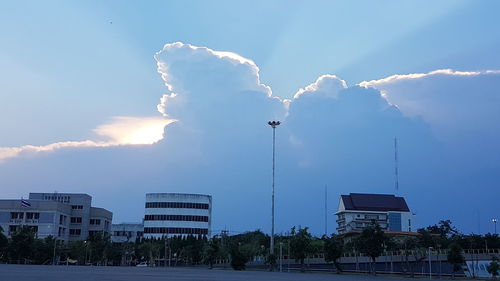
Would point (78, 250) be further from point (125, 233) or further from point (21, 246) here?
point (125, 233)

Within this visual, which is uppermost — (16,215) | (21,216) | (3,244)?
(16,215)

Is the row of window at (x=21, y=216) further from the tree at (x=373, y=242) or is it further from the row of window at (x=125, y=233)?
the tree at (x=373, y=242)

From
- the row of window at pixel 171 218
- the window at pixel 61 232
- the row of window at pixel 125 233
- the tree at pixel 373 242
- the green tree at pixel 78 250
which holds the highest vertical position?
the row of window at pixel 171 218

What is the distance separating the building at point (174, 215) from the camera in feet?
469

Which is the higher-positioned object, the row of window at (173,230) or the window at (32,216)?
the window at (32,216)

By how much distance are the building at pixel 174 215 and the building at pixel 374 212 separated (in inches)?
1528

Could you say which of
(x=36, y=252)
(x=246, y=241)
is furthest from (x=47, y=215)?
(x=246, y=241)

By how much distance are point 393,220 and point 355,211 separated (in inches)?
427

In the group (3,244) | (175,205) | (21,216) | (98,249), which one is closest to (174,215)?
(175,205)

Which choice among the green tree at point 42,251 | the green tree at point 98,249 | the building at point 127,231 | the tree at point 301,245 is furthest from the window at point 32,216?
the tree at point 301,245

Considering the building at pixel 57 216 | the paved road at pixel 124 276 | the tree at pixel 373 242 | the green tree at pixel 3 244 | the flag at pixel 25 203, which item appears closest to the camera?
the paved road at pixel 124 276

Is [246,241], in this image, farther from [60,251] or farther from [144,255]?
[60,251]

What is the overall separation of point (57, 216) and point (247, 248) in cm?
4495

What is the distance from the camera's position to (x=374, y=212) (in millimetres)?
145750
